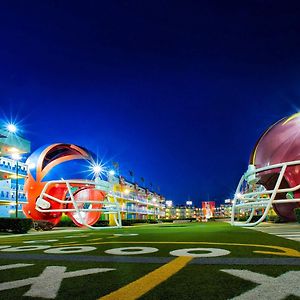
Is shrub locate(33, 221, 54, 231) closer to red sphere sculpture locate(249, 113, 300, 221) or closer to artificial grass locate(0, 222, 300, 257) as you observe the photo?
artificial grass locate(0, 222, 300, 257)

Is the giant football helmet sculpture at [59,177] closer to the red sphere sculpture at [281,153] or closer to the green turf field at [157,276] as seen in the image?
the red sphere sculpture at [281,153]

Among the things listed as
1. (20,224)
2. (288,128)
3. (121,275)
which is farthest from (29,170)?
(121,275)

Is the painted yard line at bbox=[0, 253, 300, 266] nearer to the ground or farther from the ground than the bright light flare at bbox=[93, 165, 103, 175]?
nearer to the ground

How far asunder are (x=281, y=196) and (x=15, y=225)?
1277cm

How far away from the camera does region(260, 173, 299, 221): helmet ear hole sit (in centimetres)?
1293

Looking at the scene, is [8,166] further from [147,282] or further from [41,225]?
[147,282]

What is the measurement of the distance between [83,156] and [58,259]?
19.9m

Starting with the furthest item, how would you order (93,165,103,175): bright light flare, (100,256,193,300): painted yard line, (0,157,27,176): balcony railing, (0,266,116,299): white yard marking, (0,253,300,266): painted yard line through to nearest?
1. (0,157,27,176): balcony railing
2. (93,165,103,175): bright light flare
3. (0,253,300,266): painted yard line
4. (0,266,116,299): white yard marking
5. (100,256,193,300): painted yard line

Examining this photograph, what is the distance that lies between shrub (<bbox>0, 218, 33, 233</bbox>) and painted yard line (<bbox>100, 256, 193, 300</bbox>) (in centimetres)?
1493

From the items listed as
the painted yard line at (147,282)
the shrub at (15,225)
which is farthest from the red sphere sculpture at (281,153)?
the shrub at (15,225)

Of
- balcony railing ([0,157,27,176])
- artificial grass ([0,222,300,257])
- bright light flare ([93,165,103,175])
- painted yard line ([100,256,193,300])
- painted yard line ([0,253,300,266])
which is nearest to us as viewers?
painted yard line ([100,256,193,300])

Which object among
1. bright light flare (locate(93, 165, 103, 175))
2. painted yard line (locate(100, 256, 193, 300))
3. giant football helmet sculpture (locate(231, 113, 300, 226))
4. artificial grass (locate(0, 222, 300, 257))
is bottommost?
painted yard line (locate(100, 256, 193, 300))

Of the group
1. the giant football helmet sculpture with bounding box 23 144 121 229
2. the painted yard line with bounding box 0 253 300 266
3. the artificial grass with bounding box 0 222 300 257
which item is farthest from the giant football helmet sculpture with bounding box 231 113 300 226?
the giant football helmet sculpture with bounding box 23 144 121 229

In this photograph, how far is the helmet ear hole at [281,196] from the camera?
12929 millimetres
